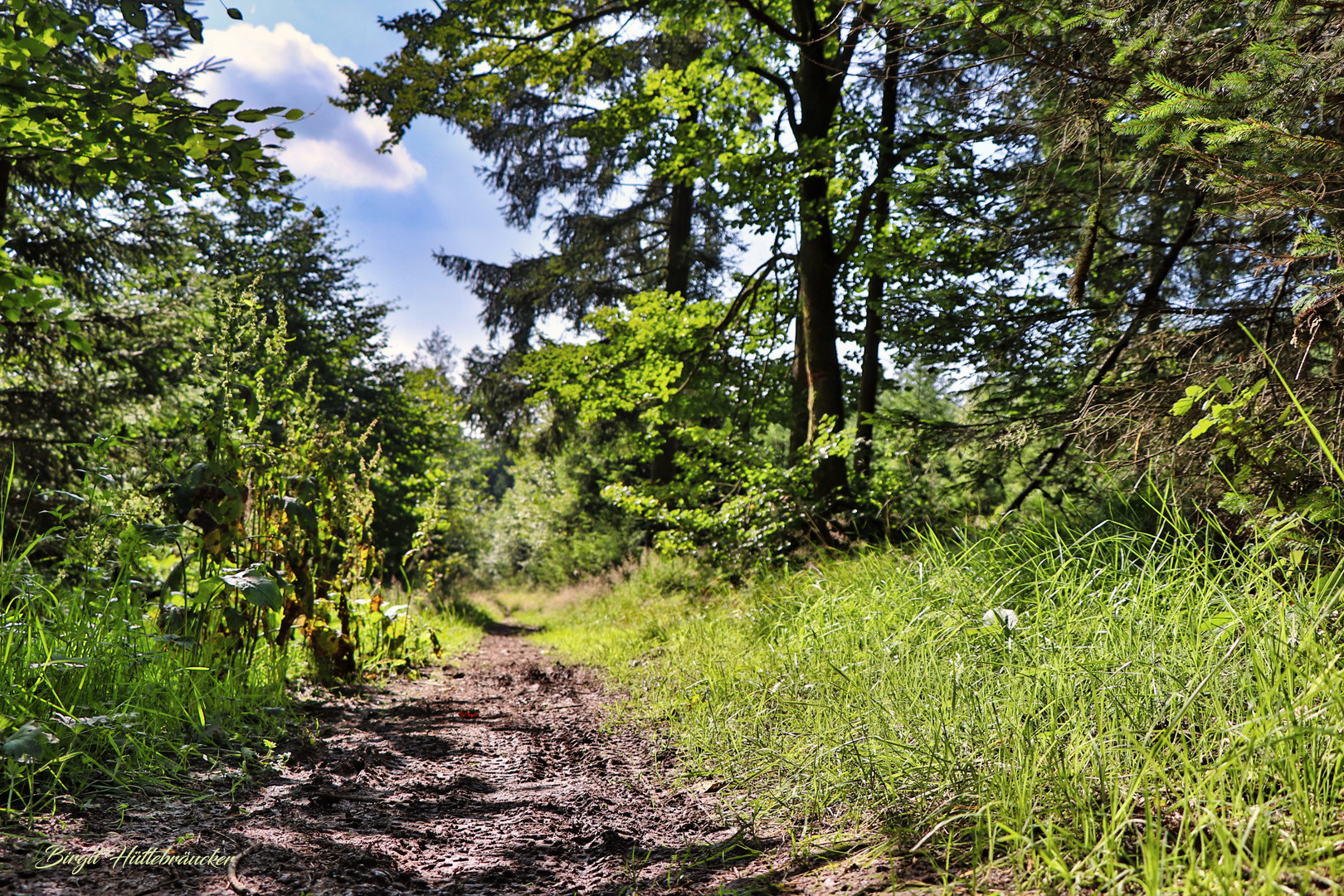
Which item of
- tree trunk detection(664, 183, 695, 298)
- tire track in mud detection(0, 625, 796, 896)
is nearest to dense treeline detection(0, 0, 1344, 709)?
tire track in mud detection(0, 625, 796, 896)

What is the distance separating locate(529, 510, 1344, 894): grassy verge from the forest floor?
0.21 metres

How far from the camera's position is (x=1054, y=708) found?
209cm

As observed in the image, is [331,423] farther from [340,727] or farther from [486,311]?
[486,311]

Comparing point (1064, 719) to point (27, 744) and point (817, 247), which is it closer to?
point (27, 744)

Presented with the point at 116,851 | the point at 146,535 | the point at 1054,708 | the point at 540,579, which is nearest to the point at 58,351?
the point at 146,535

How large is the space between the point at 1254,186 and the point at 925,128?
4449mm

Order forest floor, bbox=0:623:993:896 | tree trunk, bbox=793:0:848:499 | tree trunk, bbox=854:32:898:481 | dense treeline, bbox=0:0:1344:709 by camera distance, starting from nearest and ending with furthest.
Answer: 1. forest floor, bbox=0:623:993:896
2. dense treeline, bbox=0:0:1344:709
3. tree trunk, bbox=793:0:848:499
4. tree trunk, bbox=854:32:898:481

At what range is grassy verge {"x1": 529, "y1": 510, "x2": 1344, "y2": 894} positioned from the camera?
1.48 m

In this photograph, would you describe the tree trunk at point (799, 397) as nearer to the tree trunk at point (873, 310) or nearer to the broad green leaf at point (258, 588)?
the tree trunk at point (873, 310)

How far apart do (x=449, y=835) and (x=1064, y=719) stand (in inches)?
74.4

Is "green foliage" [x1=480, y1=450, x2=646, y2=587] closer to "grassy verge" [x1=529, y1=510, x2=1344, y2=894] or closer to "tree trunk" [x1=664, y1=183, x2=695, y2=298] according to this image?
"tree trunk" [x1=664, y1=183, x2=695, y2=298]

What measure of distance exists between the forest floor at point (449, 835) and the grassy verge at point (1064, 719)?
215 mm

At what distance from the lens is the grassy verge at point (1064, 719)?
1.48 m

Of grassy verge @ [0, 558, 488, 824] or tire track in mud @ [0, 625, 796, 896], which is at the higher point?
grassy verge @ [0, 558, 488, 824]
